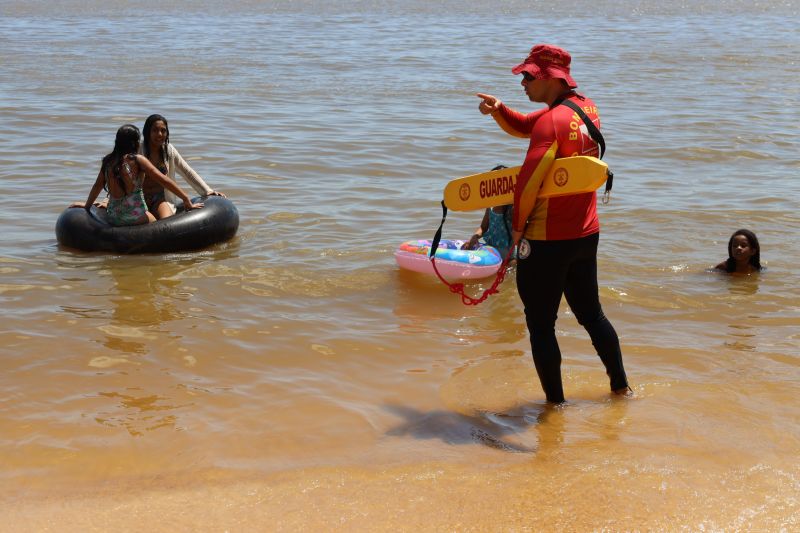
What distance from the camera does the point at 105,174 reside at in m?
8.49

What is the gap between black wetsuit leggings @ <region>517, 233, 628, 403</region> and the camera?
192 inches

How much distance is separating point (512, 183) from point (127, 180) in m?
4.47

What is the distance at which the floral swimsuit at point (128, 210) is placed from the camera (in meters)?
8.65

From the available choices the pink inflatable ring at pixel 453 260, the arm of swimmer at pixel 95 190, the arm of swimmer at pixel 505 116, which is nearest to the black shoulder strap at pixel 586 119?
the arm of swimmer at pixel 505 116

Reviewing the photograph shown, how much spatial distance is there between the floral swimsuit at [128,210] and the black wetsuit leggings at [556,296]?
461 cm

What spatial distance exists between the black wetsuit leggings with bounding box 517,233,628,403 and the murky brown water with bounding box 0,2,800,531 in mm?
292

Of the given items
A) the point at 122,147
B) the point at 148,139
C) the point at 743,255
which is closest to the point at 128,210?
the point at 122,147

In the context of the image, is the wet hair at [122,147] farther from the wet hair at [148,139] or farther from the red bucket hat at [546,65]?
the red bucket hat at [546,65]

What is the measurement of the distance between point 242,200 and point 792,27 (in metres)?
20.3

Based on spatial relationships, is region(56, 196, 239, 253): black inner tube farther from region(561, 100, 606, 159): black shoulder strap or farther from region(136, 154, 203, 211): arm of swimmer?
region(561, 100, 606, 159): black shoulder strap

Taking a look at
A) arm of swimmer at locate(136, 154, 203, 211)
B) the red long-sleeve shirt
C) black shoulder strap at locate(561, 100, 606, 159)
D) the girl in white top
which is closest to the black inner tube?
arm of swimmer at locate(136, 154, 203, 211)

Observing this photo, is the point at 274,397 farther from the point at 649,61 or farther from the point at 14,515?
the point at 649,61

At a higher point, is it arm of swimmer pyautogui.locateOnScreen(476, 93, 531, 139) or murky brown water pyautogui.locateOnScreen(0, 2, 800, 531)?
arm of swimmer pyautogui.locateOnScreen(476, 93, 531, 139)

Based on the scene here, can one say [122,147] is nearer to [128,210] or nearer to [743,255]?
[128,210]
